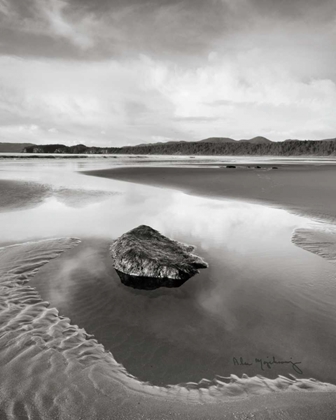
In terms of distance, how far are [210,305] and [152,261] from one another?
5.62ft

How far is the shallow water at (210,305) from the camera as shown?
11.9 feet

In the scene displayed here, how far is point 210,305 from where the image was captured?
16.3 ft

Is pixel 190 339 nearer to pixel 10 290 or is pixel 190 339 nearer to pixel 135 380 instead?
pixel 135 380

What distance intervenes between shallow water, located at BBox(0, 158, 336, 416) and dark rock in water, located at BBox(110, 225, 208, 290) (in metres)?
0.23

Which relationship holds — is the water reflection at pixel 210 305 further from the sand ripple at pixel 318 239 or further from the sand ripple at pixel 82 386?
the sand ripple at pixel 318 239

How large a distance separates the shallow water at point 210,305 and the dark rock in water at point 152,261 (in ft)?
0.76

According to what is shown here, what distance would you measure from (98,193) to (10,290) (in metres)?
12.9

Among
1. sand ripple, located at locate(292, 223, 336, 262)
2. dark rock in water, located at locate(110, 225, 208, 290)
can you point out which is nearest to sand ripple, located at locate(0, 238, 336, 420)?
dark rock in water, located at locate(110, 225, 208, 290)

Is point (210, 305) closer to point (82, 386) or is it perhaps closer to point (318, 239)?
point (82, 386)

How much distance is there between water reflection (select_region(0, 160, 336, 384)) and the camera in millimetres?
3680

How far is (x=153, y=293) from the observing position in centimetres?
545
